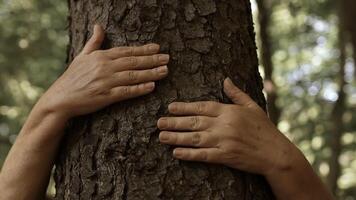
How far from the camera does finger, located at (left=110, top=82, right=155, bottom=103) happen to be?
196 centimetres

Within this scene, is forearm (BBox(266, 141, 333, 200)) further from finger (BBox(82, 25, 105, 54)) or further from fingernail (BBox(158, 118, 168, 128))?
finger (BBox(82, 25, 105, 54))

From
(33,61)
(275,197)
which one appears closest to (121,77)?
(275,197)

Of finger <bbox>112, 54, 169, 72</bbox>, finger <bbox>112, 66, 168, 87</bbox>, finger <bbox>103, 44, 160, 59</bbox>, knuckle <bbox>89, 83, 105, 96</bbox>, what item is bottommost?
knuckle <bbox>89, 83, 105, 96</bbox>

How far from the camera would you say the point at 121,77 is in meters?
1.97

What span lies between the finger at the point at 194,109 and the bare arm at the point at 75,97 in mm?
104

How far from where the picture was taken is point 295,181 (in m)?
2.01

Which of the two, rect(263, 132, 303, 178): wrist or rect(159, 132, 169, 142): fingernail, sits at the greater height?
rect(159, 132, 169, 142): fingernail

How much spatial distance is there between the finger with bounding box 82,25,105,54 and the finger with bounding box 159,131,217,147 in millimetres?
414

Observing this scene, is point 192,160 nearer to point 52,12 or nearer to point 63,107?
point 63,107

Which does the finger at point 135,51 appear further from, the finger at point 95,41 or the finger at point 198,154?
the finger at point 198,154

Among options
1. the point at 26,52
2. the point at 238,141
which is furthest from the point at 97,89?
the point at 26,52

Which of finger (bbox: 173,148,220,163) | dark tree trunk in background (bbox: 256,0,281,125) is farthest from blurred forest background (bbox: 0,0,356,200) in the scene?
finger (bbox: 173,148,220,163)

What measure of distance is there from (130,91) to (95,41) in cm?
25

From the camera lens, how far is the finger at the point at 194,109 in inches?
76.1
